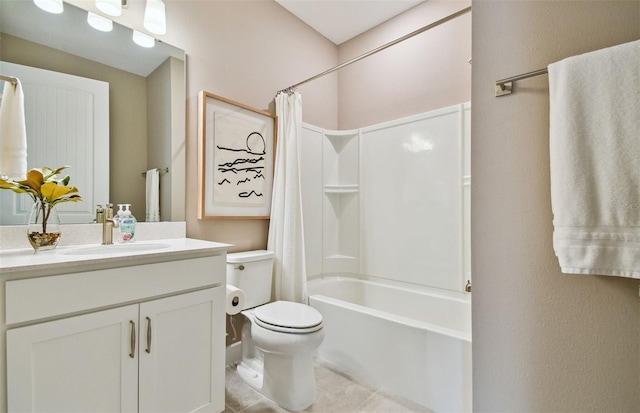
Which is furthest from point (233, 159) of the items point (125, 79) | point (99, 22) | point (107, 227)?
Answer: point (99, 22)

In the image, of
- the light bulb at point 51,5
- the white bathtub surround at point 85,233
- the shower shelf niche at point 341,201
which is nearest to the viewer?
the white bathtub surround at point 85,233

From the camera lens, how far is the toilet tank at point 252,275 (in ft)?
5.79

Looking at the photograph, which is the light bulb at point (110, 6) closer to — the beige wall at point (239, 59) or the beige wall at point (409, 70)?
the beige wall at point (239, 59)

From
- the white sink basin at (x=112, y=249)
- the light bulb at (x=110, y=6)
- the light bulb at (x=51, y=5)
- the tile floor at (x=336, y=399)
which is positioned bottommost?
the tile floor at (x=336, y=399)

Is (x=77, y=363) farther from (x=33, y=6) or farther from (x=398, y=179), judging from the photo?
(x=398, y=179)

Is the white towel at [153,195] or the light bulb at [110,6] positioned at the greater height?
the light bulb at [110,6]

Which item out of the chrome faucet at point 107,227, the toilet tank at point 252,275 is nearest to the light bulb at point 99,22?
the chrome faucet at point 107,227

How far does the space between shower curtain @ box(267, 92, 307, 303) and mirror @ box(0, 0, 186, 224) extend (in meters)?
0.66

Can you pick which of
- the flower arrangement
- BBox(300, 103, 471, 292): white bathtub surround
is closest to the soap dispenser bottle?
the flower arrangement

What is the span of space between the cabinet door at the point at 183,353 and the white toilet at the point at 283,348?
27cm

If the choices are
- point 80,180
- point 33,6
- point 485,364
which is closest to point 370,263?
point 485,364

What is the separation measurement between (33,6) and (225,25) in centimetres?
101

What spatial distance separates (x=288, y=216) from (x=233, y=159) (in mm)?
564

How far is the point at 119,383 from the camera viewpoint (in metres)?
1.04
